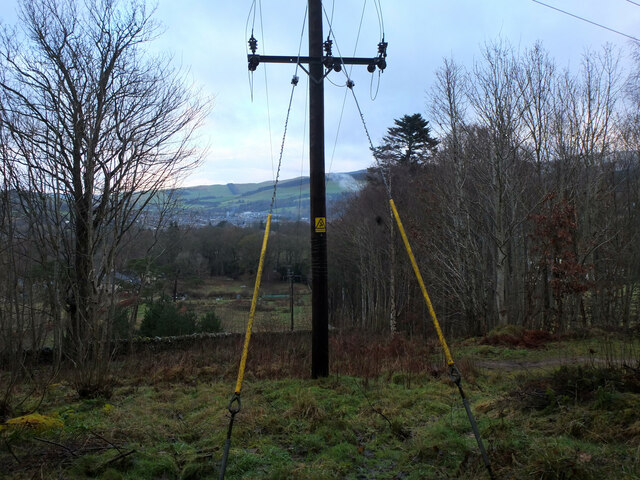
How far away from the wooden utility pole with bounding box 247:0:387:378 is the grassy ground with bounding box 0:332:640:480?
704 mm

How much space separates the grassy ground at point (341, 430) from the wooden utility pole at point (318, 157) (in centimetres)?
70

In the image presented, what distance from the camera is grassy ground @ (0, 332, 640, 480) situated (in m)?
3.43

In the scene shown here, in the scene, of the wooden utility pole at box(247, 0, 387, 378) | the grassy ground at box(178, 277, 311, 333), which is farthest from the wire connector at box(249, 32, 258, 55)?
the grassy ground at box(178, 277, 311, 333)

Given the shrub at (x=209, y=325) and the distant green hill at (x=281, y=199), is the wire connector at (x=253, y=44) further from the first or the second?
the shrub at (x=209, y=325)

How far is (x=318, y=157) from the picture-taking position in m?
6.67

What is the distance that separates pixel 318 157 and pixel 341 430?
12.7 ft

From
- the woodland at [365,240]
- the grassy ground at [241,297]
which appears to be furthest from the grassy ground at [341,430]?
the grassy ground at [241,297]

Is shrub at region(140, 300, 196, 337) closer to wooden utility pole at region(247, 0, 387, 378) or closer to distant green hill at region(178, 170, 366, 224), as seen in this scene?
distant green hill at region(178, 170, 366, 224)

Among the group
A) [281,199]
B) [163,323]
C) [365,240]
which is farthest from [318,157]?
[365,240]

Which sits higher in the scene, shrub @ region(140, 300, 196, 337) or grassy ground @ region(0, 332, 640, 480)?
grassy ground @ region(0, 332, 640, 480)

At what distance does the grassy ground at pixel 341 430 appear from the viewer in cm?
343

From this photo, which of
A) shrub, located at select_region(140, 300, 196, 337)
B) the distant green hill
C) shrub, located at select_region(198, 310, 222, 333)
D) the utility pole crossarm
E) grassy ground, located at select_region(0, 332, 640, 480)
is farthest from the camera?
shrub, located at select_region(198, 310, 222, 333)

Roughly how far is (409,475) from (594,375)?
257 cm

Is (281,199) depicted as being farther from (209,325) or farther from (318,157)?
(318,157)
